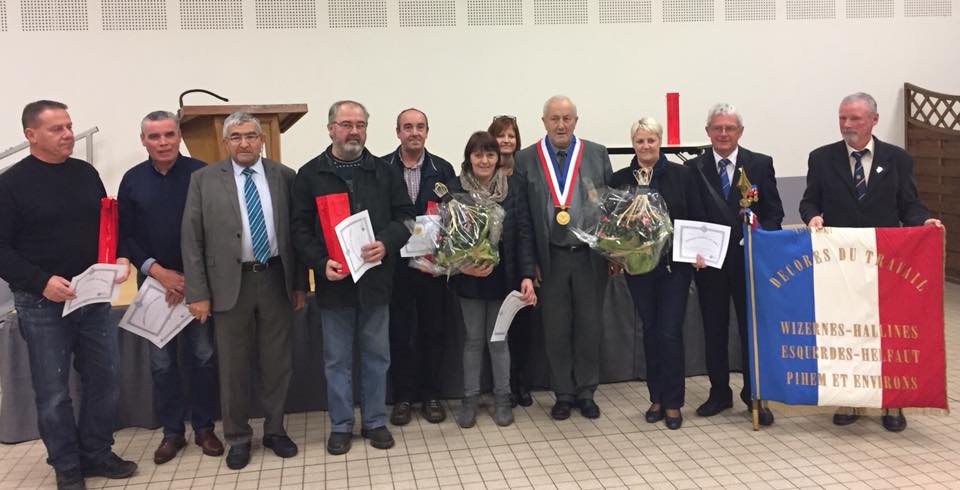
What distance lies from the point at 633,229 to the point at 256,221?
1589mm

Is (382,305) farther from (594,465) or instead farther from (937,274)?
(937,274)

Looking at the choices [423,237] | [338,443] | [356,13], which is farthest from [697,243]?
[356,13]

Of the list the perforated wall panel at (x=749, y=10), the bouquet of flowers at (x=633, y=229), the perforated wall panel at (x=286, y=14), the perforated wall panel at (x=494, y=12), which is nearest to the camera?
the bouquet of flowers at (x=633, y=229)

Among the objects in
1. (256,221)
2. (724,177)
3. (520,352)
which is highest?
(724,177)

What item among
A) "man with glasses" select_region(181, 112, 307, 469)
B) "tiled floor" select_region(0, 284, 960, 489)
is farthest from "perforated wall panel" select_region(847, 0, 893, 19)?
"man with glasses" select_region(181, 112, 307, 469)

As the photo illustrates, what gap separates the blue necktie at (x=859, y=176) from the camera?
10.9ft

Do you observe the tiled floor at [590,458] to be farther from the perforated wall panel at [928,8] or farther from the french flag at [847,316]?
the perforated wall panel at [928,8]

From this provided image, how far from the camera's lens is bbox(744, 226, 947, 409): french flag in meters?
3.11

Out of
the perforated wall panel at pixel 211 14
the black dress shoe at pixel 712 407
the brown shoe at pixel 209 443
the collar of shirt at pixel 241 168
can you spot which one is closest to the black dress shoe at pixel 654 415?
the black dress shoe at pixel 712 407

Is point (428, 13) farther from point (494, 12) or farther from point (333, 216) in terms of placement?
point (333, 216)

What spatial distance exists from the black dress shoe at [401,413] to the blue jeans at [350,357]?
0.86ft

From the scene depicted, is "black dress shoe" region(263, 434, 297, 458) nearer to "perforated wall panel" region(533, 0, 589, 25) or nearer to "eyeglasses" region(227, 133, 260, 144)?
"eyeglasses" region(227, 133, 260, 144)

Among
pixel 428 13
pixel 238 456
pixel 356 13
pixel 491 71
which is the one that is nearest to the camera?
pixel 238 456

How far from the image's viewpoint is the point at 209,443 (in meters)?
3.18
